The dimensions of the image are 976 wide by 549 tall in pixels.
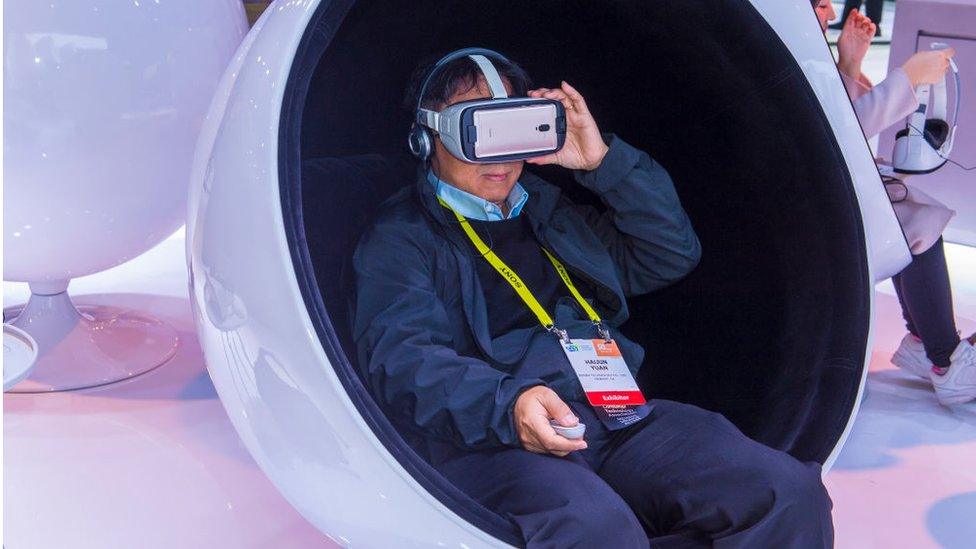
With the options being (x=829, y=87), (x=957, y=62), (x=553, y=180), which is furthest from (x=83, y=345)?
(x=957, y=62)

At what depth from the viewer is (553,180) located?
1842 mm

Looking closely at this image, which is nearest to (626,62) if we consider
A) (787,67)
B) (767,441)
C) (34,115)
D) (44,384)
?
(787,67)

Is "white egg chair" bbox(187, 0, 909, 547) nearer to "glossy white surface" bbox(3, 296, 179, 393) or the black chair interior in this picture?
the black chair interior

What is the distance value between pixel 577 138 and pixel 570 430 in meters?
0.45

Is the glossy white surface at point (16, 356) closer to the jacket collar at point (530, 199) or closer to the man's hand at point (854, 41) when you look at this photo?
the jacket collar at point (530, 199)

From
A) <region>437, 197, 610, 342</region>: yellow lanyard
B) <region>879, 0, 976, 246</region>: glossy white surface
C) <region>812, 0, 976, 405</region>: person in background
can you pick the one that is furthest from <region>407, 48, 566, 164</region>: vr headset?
<region>879, 0, 976, 246</region>: glossy white surface

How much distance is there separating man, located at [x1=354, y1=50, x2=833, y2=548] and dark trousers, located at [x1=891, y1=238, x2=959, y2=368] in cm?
90

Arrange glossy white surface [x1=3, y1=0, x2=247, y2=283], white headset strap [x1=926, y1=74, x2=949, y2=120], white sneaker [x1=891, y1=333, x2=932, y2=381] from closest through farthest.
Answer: glossy white surface [x1=3, y1=0, x2=247, y2=283] → white headset strap [x1=926, y1=74, x2=949, y2=120] → white sneaker [x1=891, y1=333, x2=932, y2=381]

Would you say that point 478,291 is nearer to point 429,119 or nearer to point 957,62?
point 429,119

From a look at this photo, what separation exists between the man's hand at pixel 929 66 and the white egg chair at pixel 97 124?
4.14 ft

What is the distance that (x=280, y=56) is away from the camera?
127 cm

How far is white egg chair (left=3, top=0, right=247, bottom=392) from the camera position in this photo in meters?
1.92

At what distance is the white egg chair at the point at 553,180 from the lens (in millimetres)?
1236

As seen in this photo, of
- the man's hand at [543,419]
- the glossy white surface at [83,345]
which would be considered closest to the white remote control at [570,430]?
the man's hand at [543,419]
